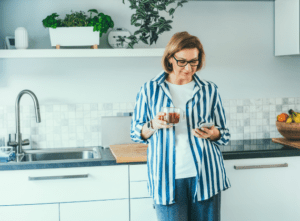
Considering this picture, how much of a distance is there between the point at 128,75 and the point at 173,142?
123 centimetres

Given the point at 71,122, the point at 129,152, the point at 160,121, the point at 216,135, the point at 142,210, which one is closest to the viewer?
the point at 160,121

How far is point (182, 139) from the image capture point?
168 cm

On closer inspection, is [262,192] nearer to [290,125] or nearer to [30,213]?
[290,125]

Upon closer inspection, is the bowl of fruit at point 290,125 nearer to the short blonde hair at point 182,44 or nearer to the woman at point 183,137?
the woman at point 183,137

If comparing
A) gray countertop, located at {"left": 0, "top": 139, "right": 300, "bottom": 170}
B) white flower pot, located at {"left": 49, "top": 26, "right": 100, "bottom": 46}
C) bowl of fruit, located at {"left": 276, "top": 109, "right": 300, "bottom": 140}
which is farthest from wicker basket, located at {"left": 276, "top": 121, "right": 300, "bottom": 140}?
white flower pot, located at {"left": 49, "top": 26, "right": 100, "bottom": 46}

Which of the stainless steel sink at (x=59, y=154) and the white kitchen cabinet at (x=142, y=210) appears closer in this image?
the white kitchen cabinet at (x=142, y=210)

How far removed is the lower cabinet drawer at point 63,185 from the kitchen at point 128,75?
58 centimetres

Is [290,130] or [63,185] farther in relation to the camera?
[290,130]

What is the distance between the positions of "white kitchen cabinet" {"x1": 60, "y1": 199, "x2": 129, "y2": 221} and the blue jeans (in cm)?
60

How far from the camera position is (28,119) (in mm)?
2678

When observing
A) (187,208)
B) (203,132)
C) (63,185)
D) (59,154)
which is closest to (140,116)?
(203,132)

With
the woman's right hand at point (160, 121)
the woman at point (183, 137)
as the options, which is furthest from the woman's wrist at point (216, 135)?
the woman's right hand at point (160, 121)

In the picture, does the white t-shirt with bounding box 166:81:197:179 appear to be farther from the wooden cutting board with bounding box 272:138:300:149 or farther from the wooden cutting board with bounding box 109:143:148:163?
the wooden cutting board with bounding box 272:138:300:149

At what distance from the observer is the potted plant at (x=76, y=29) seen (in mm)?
2463
